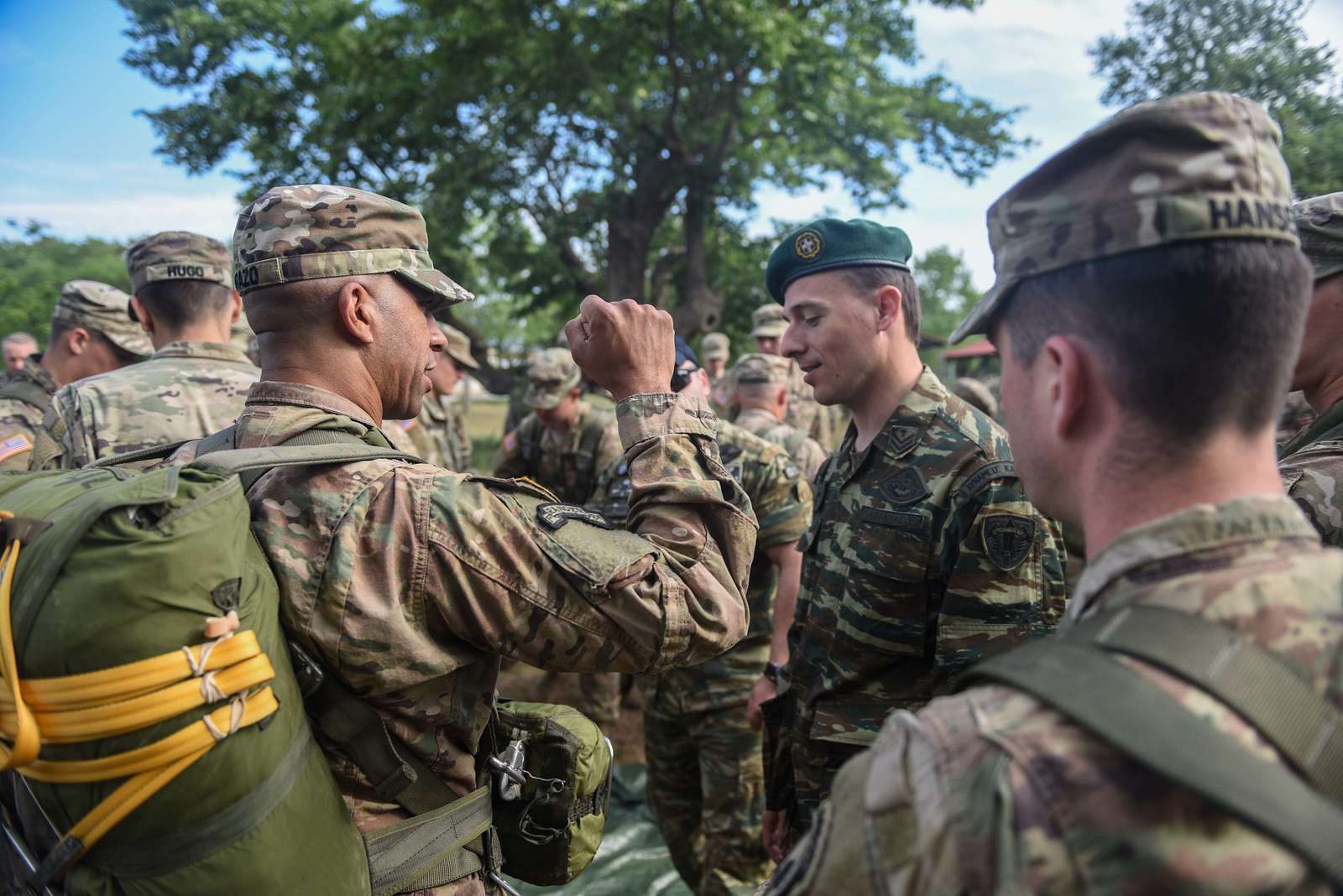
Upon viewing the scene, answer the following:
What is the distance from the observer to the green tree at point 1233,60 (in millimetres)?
14500

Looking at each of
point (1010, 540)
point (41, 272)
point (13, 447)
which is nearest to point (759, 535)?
point (1010, 540)

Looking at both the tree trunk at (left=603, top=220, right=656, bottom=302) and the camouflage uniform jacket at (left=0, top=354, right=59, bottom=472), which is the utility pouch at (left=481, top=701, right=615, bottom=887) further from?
the tree trunk at (left=603, top=220, right=656, bottom=302)

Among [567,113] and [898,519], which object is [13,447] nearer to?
[898,519]

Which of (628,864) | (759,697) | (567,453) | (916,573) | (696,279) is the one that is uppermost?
(696,279)

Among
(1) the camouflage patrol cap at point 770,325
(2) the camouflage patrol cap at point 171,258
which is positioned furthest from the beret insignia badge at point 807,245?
(1) the camouflage patrol cap at point 770,325

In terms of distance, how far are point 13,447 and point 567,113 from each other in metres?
12.1

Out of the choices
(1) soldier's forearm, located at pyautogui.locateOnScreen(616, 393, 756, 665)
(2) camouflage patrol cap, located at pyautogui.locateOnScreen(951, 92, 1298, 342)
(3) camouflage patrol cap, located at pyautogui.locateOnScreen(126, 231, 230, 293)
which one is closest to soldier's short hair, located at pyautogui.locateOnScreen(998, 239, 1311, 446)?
(2) camouflage patrol cap, located at pyautogui.locateOnScreen(951, 92, 1298, 342)

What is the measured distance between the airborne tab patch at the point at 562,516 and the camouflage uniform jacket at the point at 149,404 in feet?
7.13

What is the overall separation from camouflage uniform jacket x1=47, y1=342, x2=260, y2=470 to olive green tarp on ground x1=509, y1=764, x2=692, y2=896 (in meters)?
2.55

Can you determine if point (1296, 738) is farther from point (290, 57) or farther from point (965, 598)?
point (290, 57)

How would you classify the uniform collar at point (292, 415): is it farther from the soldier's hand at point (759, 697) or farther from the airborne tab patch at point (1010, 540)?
the soldier's hand at point (759, 697)

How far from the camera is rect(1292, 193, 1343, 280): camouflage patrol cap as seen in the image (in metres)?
2.20

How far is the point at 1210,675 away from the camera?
887 millimetres

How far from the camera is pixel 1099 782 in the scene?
0.86 meters
